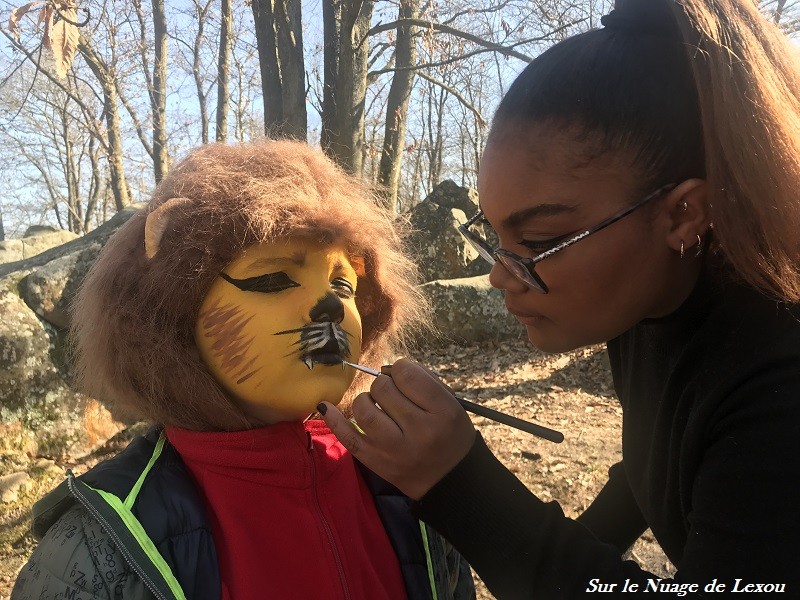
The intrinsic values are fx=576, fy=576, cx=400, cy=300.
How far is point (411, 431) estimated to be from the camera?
1136 mm

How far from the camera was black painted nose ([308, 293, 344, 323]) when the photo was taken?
1466 mm

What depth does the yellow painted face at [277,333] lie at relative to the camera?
142 centimetres

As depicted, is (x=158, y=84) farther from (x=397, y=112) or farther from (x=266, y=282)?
(x=266, y=282)

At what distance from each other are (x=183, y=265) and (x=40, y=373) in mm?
3566

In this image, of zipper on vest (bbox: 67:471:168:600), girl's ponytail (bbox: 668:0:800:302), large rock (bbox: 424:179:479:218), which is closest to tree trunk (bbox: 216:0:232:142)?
large rock (bbox: 424:179:479:218)

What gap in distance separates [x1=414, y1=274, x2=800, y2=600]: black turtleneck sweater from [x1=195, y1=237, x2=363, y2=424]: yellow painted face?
0.46m

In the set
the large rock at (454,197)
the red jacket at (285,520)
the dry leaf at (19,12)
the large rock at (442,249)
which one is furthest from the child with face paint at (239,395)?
the large rock at (454,197)

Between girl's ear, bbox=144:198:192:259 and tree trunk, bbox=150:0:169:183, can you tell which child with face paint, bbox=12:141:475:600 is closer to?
girl's ear, bbox=144:198:192:259

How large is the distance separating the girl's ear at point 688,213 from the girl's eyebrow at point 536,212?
0.64ft

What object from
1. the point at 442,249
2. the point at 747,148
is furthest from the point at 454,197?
the point at 747,148

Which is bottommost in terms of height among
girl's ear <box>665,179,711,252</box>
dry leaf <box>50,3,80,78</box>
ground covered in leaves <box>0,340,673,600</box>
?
ground covered in leaves <box>0,340,673,600</box>

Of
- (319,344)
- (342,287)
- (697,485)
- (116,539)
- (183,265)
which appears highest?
(183,265)

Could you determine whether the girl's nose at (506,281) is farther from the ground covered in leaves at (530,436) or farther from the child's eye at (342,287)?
the ground covered in leaves at (530,436)

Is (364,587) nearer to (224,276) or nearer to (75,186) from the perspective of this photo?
(224,276)
